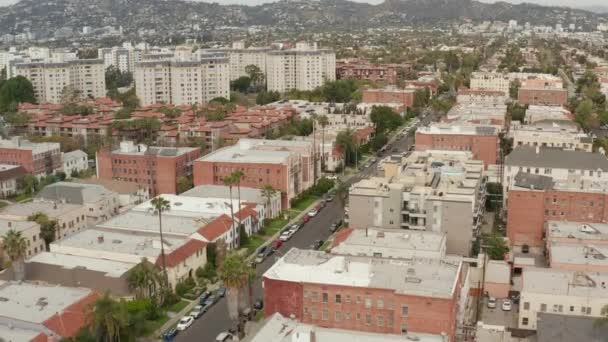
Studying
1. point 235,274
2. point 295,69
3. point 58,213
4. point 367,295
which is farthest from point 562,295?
point 295,69

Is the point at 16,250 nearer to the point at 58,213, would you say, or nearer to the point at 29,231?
the point at 29,231

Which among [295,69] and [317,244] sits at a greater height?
[295,69]

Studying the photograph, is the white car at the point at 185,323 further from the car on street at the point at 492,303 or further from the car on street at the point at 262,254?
the car on street at the point at 492,303

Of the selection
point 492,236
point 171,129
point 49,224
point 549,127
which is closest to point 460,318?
point 492,236

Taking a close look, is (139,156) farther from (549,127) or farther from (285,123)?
(549,127)

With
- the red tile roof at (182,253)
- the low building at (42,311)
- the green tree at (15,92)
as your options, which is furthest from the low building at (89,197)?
the green tree at (15,92)

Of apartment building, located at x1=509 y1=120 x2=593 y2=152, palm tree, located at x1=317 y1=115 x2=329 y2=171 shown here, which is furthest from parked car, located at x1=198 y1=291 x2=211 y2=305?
apartment building, located at x1=509 y1=120 x2=593 y2=152

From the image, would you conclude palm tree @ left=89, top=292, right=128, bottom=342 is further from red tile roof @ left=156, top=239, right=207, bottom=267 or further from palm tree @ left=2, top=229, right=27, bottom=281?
red tile roof @ left=156, top=239, right=207, bottom=267
